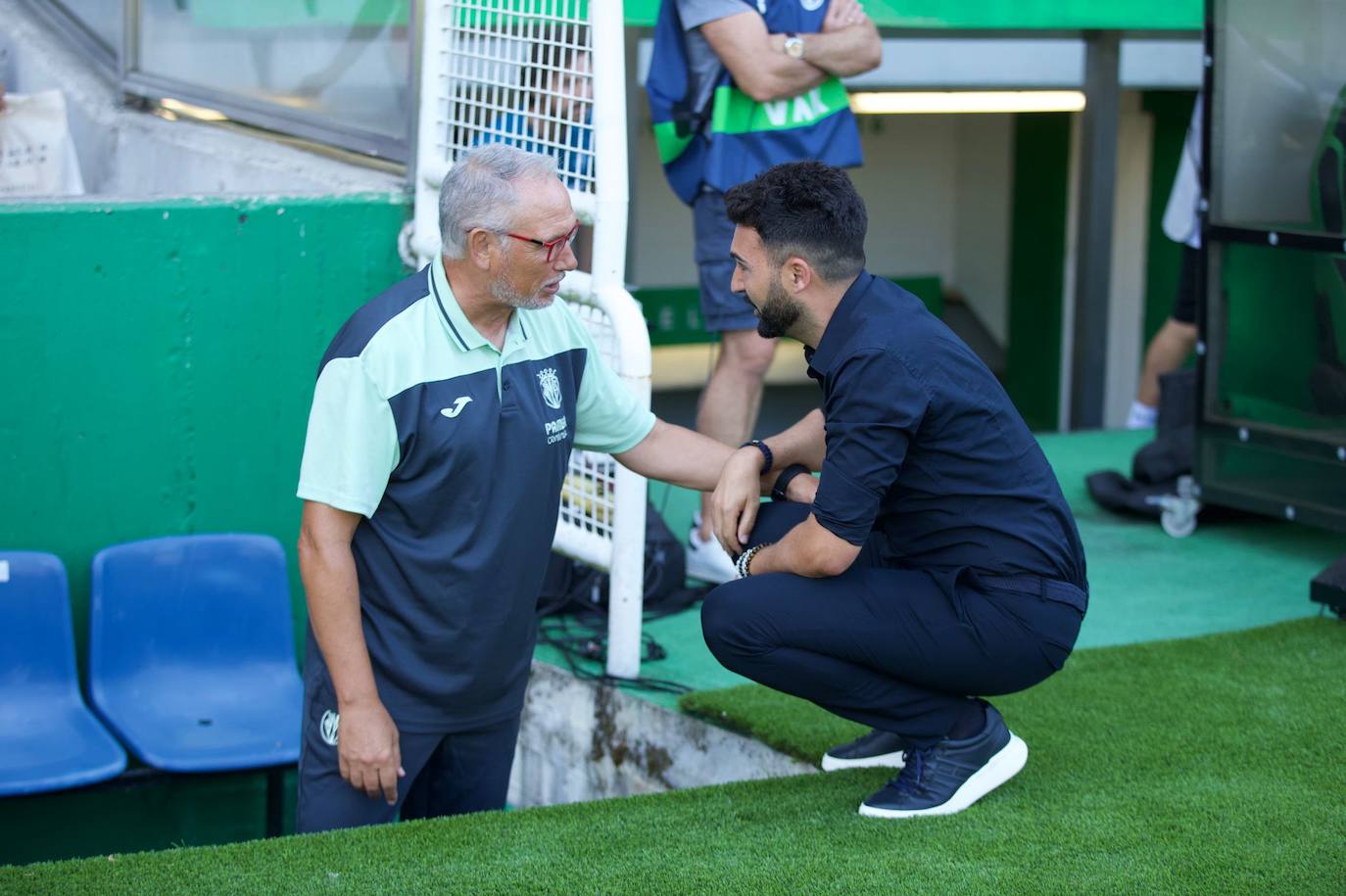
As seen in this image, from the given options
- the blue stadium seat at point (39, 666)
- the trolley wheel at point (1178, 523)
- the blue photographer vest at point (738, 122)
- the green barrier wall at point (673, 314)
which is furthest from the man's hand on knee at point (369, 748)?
the green barrier wall at point (673, 314)

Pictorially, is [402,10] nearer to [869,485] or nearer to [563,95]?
[563,95]

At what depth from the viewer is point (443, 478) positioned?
10.1ft

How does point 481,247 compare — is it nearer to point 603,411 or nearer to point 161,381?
point 603,411

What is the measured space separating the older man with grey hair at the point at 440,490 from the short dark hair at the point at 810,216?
1.27ft

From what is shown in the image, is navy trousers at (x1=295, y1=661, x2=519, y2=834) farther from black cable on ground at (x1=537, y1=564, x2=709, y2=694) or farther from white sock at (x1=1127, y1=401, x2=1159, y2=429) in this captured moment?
white sock at (x1=1127, y1=401, x2=1159, y2=429)

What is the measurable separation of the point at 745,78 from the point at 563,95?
0.75 meters

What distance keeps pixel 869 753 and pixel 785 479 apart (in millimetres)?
689

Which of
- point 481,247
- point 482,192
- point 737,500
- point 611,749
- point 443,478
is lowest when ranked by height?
point 611,749

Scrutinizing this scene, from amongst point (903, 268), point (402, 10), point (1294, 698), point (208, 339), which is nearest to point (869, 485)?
point (1294, 698)

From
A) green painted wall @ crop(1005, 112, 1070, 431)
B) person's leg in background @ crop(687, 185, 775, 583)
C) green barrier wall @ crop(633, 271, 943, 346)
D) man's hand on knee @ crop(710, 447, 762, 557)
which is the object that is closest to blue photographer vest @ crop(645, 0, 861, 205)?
person's leg in background @ crop(687, 185, 775, 583)

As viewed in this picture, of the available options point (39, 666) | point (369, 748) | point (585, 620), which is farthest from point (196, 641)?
point (369, 748)

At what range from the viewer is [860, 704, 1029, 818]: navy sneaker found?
3.37 m

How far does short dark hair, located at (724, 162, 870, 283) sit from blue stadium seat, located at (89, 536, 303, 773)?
2.11 meters

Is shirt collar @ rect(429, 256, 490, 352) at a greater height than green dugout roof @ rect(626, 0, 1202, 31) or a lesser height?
lesser
